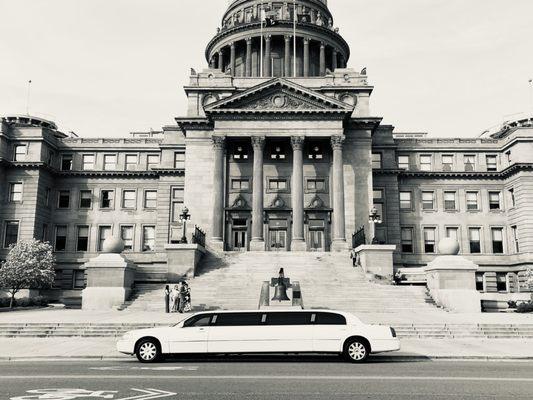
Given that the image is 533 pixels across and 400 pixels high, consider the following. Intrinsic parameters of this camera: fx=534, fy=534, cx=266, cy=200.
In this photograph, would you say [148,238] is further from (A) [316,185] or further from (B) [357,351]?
(B) [357,351]

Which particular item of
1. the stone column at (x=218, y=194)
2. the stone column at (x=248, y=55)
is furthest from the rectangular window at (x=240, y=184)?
the stone column at (x=248, y=55)

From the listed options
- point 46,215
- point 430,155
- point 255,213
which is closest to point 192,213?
point 255,213

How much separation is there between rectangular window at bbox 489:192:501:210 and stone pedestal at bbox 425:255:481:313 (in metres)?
30.1

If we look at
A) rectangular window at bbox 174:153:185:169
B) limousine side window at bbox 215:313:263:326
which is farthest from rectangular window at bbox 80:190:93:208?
limousine side window at bbox 215:313:263:326

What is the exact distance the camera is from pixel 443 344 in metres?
20.2

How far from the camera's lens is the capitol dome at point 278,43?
70188 mm

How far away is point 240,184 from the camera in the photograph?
5306cm

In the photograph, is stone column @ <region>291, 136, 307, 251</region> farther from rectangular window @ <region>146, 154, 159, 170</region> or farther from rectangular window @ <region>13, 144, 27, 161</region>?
rectangular window @ <region>13, 144, 27, 161</region>

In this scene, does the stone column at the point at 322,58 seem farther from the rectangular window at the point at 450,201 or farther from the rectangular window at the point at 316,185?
the rectangular window at the point at 450,201

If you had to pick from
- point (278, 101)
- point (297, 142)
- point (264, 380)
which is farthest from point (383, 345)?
point (278, 101)

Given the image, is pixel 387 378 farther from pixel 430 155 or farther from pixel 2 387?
pixel 430 155

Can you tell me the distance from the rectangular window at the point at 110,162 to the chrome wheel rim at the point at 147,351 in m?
50.2

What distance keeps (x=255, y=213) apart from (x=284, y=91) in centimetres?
1221

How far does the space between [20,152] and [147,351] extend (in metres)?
49.2
